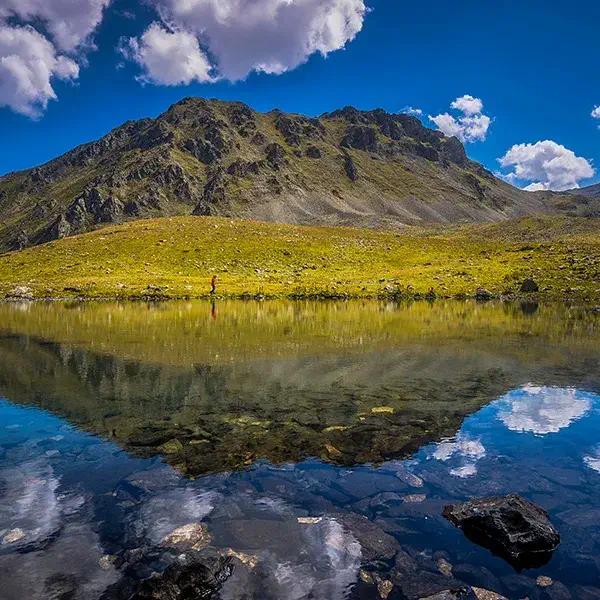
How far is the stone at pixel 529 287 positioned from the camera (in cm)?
7644

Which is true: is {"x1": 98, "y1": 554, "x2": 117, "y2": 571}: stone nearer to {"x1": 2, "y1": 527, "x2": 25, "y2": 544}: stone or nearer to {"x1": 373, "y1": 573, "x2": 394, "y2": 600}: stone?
{"x1": 2, "y1": 527, "x2": 25, "y2": 544}: stone

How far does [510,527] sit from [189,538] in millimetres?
6714

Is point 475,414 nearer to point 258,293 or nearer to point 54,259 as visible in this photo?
point 258,293

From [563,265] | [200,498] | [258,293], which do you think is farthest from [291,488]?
[563,265]

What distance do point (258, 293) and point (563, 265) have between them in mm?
51615

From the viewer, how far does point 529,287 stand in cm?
7694

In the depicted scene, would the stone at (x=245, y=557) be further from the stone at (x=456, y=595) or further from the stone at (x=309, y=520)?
the stone at (x=456, y=595)

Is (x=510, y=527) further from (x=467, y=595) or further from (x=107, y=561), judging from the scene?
(x=107, y=561)

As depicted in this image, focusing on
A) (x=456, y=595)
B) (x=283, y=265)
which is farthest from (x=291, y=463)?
(x=283, y=265)

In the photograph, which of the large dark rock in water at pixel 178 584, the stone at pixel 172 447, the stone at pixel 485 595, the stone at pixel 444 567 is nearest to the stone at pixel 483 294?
the stone at pixel 172 447

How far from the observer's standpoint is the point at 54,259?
10731 centimetres

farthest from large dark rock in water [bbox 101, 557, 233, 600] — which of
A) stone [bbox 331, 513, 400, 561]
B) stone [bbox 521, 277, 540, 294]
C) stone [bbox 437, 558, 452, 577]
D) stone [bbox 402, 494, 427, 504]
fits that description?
stone [bbox 521, 277, 540, 294]

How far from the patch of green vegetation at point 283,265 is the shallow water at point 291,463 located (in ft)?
154

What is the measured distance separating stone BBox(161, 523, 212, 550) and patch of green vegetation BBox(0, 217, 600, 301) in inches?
2606
